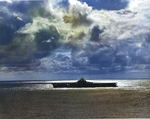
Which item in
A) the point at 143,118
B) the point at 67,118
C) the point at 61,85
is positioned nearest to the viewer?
the point at 143,118

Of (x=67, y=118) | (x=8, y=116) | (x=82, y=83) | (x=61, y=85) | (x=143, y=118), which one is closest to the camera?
(x=143, y=118)

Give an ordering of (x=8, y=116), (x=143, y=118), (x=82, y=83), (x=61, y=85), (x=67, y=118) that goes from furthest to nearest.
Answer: (x=61, y=85), (x=82, y=83), (x=8, y=116), (x=67, y=118), (x=143, y=118)

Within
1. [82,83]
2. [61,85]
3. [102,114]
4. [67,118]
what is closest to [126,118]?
[102,114]

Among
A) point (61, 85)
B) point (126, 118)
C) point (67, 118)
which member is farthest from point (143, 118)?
point (61, 85)

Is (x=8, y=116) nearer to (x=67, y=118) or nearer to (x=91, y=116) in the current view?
(x=67, y=118)

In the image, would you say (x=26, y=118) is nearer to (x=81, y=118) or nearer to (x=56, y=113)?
(x=56, y=113)

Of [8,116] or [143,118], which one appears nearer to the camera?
[143,118]

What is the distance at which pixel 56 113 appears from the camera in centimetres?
3725

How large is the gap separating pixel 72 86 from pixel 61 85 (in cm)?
942

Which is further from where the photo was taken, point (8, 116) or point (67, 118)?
point (8, 116)

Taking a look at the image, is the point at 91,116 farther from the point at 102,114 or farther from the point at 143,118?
the point at 143,118

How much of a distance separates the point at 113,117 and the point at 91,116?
143 inches

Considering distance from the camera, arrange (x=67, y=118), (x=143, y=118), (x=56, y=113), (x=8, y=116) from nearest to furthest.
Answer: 1. (x=143, y=118)
2. (x=67, y=118)
3. (x=8, y=116)
4. (x=56, y=113)

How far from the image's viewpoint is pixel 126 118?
3209 centimetres
